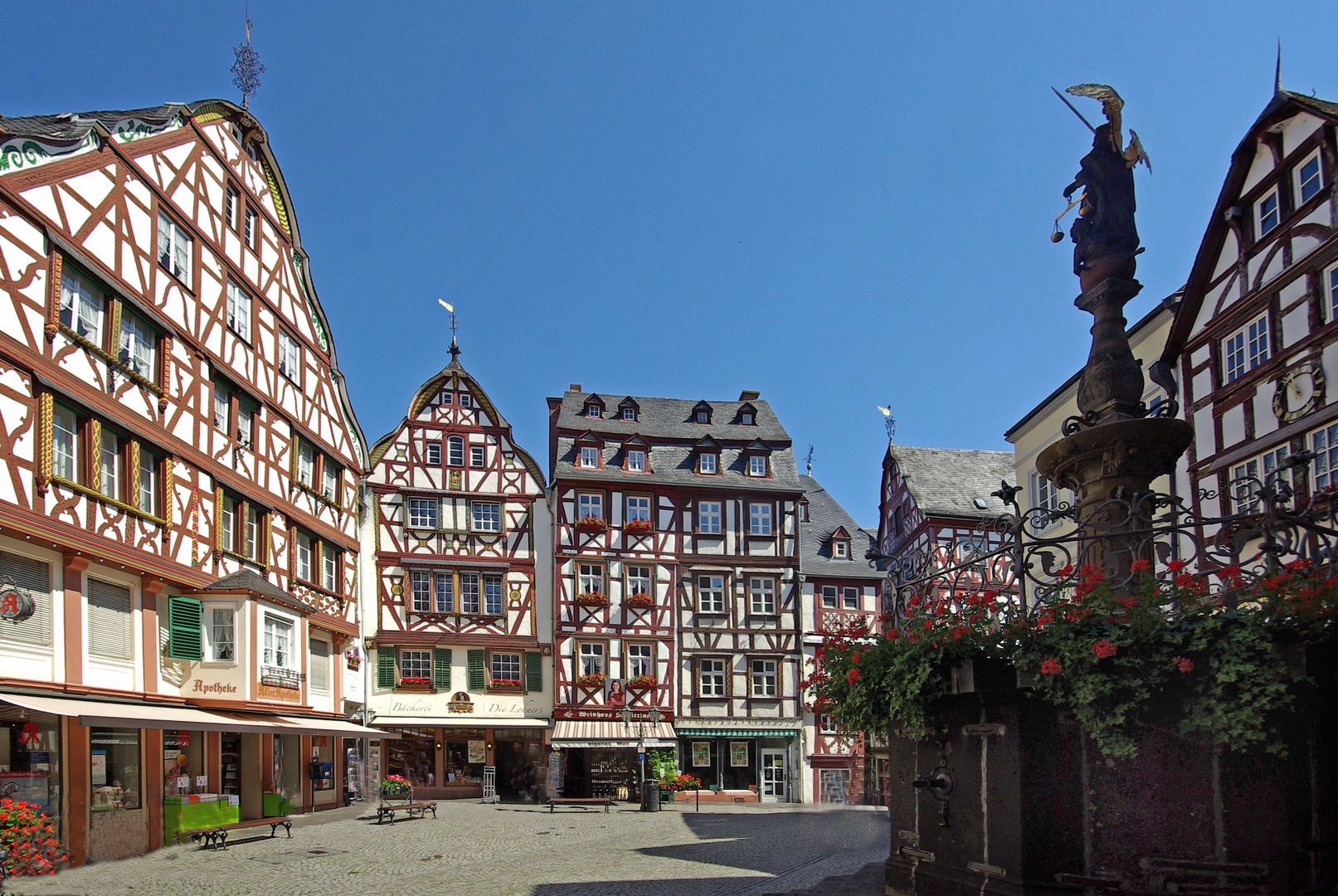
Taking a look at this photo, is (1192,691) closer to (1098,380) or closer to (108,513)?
(1098,380)

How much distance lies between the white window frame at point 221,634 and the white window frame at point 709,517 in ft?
63.4

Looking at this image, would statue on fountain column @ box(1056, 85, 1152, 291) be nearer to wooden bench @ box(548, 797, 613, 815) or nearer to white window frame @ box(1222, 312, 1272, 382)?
white window frame @ box(1222, 312, 1272, 382)

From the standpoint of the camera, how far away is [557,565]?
3684 cm

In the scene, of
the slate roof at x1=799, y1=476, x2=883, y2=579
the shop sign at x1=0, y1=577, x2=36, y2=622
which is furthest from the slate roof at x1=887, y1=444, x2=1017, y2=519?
the shop sign at x1=0, y1=577, x2=36, y2=622

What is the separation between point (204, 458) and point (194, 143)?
5991mm

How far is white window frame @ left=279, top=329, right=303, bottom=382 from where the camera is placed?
2616 centimetres

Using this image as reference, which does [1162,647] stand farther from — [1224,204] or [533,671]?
[533,671]

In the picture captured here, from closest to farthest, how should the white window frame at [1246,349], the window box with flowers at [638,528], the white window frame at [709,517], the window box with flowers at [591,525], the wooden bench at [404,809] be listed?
the white window frame at [1246,349], the wooden bench at [404,809], the window box with flowers at [591,525], the window box with flowers at [638,528], the white window frame at [709,517]

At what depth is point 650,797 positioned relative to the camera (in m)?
30.4

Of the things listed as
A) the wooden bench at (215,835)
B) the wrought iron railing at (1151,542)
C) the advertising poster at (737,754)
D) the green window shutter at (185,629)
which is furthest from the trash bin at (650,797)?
the wrought iron railing at (1151,542)

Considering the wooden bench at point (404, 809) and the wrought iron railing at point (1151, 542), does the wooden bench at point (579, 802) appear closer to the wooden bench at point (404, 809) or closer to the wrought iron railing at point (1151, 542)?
the wooden bench at point (404, 809)

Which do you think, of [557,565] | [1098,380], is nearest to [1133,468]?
[1098,380]

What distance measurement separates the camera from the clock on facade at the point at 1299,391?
17.9 meters

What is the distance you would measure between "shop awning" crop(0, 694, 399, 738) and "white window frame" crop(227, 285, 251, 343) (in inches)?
296
